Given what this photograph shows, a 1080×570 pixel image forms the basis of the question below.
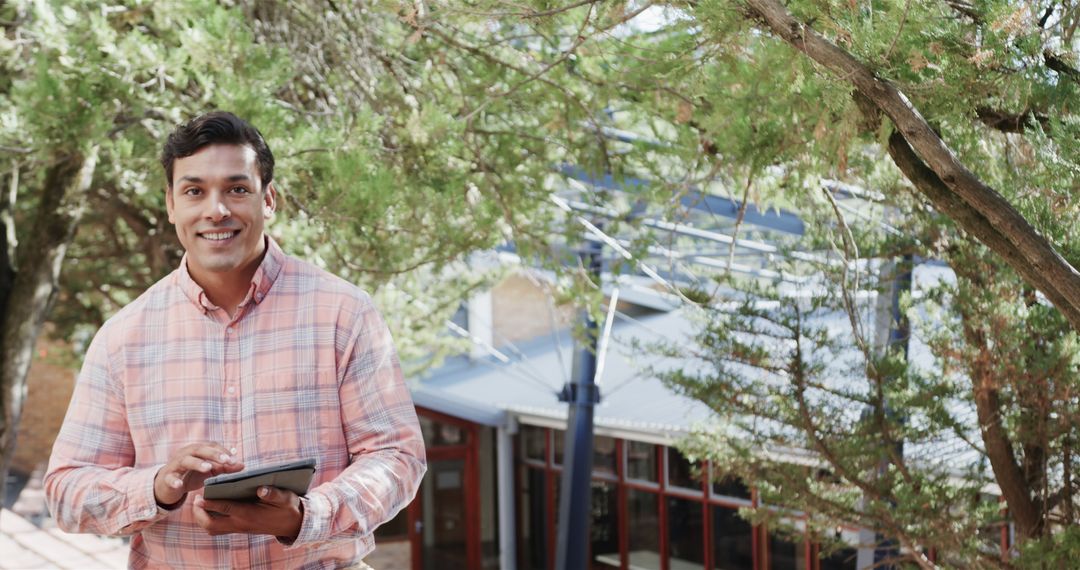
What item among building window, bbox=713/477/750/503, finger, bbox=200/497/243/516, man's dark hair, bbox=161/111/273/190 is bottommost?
building window, bbox=713/477/750/503

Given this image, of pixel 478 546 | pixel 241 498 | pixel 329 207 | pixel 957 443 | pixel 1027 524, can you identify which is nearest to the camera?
pixel 241 498

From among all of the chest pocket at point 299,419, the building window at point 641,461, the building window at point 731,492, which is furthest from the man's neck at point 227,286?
the building window at point 641,461

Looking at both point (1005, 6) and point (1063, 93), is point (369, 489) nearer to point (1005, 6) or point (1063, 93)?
point (1005, 6)

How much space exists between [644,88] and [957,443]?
2.35m

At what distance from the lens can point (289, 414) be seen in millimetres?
1823

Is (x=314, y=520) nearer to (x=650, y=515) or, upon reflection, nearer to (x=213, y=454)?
(x=213, y=454)

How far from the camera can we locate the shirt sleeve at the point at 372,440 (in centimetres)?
168

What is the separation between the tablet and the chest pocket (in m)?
0.26

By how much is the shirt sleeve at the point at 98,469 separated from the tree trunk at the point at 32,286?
13.0 ft

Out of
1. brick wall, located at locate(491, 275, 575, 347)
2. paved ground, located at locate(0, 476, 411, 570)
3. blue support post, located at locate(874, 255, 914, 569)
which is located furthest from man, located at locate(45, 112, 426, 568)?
brick wall, located at locate(491, 275, 575, 347)

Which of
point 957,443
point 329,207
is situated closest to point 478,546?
point 957,443

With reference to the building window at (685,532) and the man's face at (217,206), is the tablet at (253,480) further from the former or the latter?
the building window at (685,532)

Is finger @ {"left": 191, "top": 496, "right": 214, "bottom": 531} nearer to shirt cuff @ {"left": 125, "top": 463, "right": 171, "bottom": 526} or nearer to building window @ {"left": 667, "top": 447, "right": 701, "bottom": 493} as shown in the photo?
shirt cuff @ {"left": 125, "top": 463, "right": 171, "bottom": 526}

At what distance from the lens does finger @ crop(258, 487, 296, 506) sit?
1547mm
